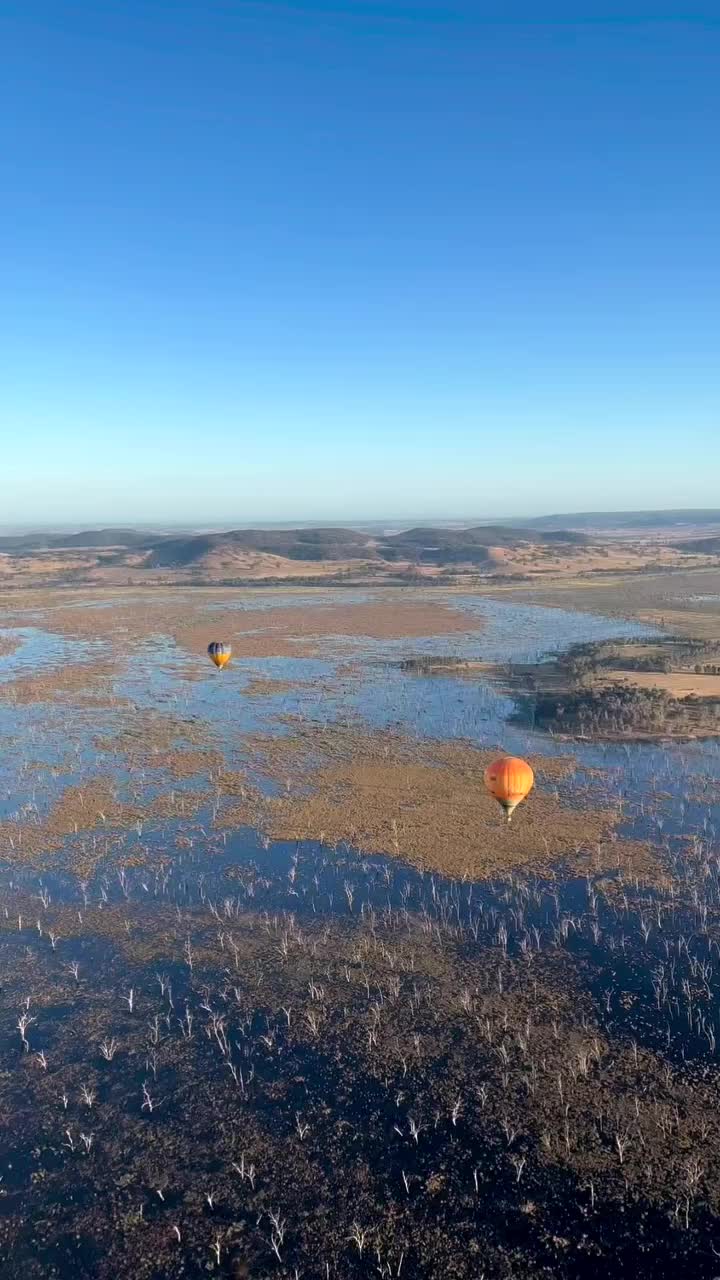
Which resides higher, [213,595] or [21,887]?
[213,595]

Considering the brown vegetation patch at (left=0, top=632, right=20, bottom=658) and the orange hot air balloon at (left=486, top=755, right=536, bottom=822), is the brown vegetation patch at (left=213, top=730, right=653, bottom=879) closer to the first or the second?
the orange hot air balloon at (left=486, top=755, right=536, bottom=822)

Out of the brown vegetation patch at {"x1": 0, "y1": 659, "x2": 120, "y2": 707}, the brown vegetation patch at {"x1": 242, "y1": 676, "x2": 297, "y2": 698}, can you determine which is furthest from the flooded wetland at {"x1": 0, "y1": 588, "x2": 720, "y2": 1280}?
the brown vegetation patch at {"x1": 0, "y1": 659, "x2": 120, "y2": 707}

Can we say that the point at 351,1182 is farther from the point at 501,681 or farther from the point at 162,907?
the point at 501,681

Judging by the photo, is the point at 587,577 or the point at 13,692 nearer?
the point at 13,692

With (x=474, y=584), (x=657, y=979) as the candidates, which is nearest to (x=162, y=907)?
(x=657, y=979)

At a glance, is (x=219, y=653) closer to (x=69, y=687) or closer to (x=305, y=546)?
(x=69, y=687)

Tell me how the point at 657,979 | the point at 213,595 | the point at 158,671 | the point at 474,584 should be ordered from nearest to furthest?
the point at 657,979 < the point at 158,671 < the point at 213,595 < the point at 474,584

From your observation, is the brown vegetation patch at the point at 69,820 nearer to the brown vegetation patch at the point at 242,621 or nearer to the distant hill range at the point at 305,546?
the brown vegetation patch at the point at 242,621

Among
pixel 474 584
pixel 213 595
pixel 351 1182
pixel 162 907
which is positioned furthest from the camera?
pixel 474 584
